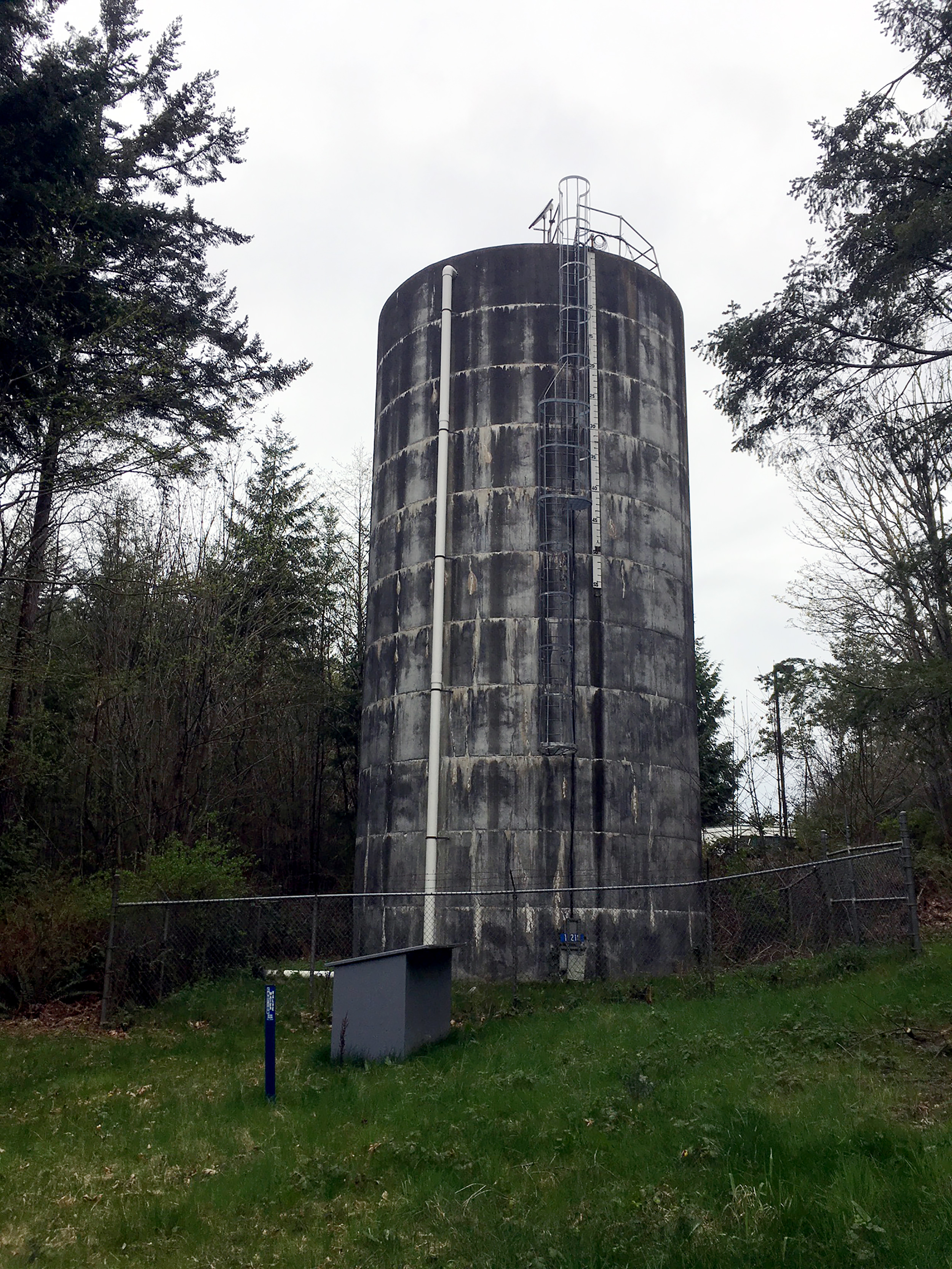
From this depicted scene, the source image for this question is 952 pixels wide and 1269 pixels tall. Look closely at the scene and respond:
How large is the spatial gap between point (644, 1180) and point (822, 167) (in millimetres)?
12917

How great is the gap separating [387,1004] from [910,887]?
7.01m

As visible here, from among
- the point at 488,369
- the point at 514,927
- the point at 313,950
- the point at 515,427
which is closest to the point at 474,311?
the point at 488,369

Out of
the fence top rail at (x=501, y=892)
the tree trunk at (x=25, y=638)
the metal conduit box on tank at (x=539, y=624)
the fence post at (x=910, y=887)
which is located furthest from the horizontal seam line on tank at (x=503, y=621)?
the tree trunk at (x=25, y=638)

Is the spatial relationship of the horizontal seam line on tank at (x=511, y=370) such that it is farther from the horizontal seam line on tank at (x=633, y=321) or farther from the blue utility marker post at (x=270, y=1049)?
the blue utility marker post at (x=270, y=1049)

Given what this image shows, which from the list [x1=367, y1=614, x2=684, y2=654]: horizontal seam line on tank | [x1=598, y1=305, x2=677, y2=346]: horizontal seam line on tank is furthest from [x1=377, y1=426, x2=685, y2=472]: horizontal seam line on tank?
[x1=367, y1=614, x2=684, y2=654]: horizontal seam line on tank

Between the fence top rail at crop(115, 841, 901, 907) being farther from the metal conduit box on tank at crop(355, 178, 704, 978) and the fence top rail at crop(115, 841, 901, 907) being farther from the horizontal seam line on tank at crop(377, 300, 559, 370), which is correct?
the horizontal seam line on tank at crop(377, 300, 559, 370)

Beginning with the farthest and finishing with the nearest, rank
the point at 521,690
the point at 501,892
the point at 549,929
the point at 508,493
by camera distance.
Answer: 1. the point at 508,493
2. the point at 521,690
3. the point at 549,929
4. the point at 501,892

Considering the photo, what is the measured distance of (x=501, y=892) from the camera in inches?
618

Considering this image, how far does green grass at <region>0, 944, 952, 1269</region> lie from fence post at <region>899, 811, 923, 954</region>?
447 millimetres

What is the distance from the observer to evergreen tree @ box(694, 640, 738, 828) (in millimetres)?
32906

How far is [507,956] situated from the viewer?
17.5 m

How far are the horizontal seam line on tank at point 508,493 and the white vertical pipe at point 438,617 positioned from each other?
323mm

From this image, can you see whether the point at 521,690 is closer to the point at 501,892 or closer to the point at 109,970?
the point at 501,892

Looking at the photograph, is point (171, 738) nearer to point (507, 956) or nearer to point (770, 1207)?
point (507, 956)
